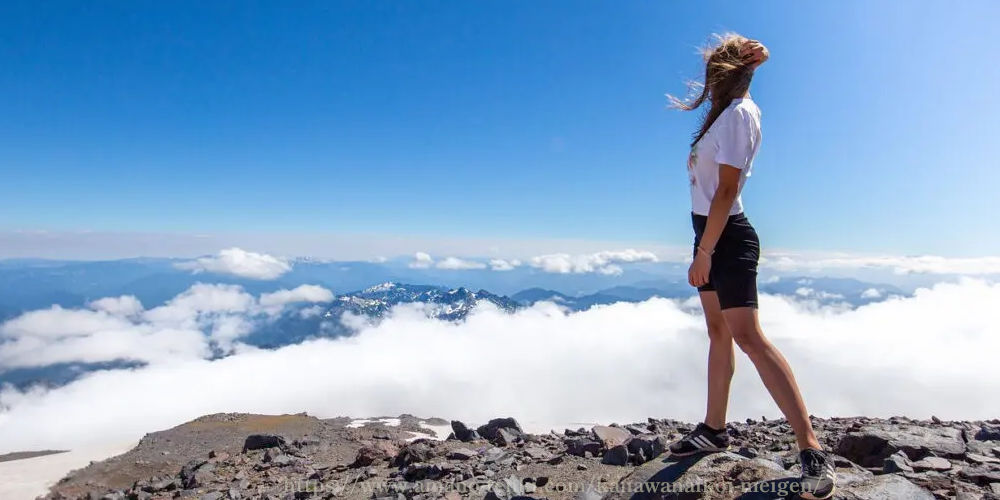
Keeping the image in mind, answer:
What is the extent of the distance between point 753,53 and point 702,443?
355 centimetres

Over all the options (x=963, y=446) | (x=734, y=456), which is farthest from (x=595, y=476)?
(x=963, y=446)

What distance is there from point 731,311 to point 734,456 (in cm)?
184

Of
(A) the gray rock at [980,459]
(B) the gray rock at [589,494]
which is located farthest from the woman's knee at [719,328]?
(A) the gray rock at [980,459]

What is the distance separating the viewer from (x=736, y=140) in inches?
147

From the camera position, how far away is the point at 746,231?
392 centimetres

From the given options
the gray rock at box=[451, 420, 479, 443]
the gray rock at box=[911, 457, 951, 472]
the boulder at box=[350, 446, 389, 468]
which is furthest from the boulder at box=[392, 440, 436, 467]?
the gray rock at box=[911, 457, 951, 472]

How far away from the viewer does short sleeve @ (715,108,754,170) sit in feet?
12.2

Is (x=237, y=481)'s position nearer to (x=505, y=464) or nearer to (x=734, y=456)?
(x=505, y=464)

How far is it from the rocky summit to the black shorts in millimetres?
1482

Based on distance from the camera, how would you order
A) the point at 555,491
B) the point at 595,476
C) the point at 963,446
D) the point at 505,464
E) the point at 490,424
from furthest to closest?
1. the point at 490,424
2. the point at 505,464
3. the point at 963,446
4. the point at 595,476
5. the point at 555,491

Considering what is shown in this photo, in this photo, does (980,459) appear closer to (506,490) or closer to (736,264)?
(736,264)

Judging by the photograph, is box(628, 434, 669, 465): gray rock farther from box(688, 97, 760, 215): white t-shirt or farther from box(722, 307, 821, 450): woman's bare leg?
box(688, 97, 760, 215): white t-shirt

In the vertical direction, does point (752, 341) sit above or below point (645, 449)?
above

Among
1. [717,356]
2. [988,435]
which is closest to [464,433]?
[717,356]
